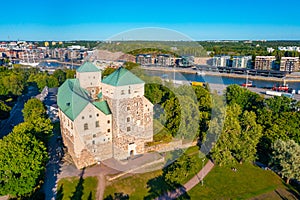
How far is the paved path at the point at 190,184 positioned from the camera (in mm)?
16844

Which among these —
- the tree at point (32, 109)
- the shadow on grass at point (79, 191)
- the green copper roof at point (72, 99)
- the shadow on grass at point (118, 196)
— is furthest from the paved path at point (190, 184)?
the tree at point (32, 109)

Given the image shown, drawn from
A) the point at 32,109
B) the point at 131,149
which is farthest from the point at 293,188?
the point at 32,109

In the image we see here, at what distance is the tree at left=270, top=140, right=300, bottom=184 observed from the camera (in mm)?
18516

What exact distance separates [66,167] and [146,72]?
43.6 ft

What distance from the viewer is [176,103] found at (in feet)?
79.2

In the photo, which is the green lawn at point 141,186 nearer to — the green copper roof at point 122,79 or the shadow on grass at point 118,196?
the shadow on grass at point 118,196

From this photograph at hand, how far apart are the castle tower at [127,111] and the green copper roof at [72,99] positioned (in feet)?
6.91

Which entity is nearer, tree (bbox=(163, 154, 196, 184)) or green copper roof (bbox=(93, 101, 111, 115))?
tree (bbox=(163, 154, 196, 184))

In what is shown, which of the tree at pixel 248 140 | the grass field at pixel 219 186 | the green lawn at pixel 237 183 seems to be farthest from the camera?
the tree at pixel 248 140

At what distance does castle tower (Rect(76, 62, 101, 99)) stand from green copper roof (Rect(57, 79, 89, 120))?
25.9 inches

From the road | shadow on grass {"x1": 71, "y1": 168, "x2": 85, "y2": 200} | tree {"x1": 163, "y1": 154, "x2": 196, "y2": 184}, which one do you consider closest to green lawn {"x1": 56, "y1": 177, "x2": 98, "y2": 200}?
shadow on grass {"x1": 71, "y1": 168, "x2": 85, "y2": 200}

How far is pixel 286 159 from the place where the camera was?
19.1 meters

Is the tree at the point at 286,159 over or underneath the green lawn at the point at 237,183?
over

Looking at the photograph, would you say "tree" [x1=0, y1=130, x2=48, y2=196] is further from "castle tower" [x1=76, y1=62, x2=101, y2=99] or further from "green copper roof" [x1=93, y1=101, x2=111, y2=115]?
"castle tower" [x1=76, y1=62, x2=101, y2=99]
